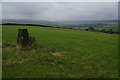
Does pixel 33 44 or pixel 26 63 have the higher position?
pixel 33 44

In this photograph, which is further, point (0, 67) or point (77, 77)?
point (0, 67)

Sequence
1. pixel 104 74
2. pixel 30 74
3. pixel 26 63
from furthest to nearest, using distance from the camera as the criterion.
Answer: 1. pixel 26 63
2. pixel 104 74
3. pixel 30 74

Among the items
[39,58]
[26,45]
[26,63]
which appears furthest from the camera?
[26,45]

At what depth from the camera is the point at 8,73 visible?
23.5ft

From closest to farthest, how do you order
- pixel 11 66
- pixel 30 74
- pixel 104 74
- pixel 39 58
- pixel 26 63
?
pixel 30 74 < pixel 104 74 < pixel 11 66 < pixel 26 63 < pixel 39 58

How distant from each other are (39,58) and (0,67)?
2.62 meters

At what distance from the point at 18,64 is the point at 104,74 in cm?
467

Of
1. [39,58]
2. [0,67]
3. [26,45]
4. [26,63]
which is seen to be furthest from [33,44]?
[0,67]

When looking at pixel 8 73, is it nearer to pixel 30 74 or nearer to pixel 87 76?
pixel 30 74

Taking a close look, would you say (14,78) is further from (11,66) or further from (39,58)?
(39,58)

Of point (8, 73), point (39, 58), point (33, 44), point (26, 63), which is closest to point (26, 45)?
point (33, 44)

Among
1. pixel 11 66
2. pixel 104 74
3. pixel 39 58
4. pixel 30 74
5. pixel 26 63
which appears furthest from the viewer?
pixel 39 58

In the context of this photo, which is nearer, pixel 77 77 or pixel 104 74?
pixel 77 77

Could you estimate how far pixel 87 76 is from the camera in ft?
23.4
